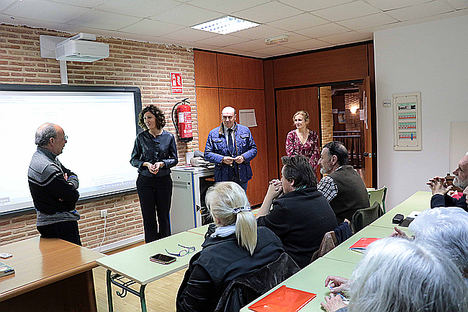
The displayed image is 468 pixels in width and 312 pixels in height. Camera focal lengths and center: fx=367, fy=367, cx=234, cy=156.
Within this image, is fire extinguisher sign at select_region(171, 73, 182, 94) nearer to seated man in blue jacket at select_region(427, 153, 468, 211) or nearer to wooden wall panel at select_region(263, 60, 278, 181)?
wooden wall panel at select_region(263, 60, 278, 181)

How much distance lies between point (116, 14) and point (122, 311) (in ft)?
10.0

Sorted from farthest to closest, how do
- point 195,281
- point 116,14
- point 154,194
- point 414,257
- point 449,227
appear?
point 154,194 < point 116,14 < point 195,281 < point 449,227 < point 414,257

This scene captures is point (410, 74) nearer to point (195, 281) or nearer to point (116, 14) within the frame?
point (116, 14)

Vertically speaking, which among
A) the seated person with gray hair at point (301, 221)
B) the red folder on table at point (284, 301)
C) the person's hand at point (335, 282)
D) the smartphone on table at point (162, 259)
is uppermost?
the seated person with gray hair at point (301, 221)

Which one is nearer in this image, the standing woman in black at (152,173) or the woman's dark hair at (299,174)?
the woman's dark hair at (299,174)

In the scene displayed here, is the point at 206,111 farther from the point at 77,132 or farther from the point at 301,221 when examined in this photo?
the point at 301,221

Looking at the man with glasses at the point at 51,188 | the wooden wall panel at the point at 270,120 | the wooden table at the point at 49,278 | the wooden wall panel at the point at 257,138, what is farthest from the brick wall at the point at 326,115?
the wooden table at the point at 49,278

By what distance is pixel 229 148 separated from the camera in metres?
5.12

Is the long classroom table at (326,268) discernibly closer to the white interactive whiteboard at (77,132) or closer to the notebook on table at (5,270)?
the notebook on table at (5,270)

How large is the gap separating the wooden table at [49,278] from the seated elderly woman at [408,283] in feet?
6.37

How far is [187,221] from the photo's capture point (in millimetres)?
5250

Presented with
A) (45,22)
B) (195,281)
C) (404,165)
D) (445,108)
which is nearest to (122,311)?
(195,281)

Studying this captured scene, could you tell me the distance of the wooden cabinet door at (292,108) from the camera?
6883 mm

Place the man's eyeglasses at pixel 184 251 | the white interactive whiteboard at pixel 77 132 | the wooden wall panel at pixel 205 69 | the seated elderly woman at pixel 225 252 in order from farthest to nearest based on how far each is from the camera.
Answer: the wooden wall panel at pixel 205 69 < the white interactive whiteboard at pixel 77 132 < the man's eyeglasses at pixel 184 251 < the seated elderly woman at pixel 225 252
